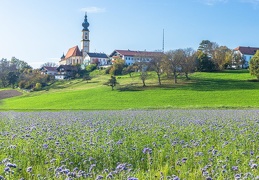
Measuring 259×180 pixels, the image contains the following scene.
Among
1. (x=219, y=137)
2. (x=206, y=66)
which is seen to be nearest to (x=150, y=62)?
(x=206, y=66)

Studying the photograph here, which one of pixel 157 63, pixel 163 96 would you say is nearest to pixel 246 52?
pixel 157 63

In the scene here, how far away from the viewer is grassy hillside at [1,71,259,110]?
58.9m

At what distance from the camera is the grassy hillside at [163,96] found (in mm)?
58938

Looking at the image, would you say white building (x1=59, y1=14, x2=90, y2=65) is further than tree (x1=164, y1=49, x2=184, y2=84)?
Yes

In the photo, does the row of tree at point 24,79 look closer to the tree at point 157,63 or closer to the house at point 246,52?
the tree at point 157,63

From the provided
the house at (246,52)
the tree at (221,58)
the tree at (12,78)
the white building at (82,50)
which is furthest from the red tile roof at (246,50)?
the tree at (12,78)

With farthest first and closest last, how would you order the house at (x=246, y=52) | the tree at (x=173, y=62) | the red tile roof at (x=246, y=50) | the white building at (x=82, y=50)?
the white building at (x=82, y=50), the red tile roof at (x=246, y=50), the house at (x=246, y=52), the tree at (x=173, y=62)

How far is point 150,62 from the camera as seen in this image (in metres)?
87.6

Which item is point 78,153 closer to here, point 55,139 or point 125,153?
point 125,153

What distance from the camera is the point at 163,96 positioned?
225ft

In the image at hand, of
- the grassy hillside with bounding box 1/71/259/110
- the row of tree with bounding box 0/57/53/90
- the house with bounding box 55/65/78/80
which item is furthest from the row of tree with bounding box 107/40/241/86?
the row of tree with bounding box 0/57/53/90

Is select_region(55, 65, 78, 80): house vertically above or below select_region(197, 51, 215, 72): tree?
below

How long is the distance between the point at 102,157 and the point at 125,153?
0.65 meters

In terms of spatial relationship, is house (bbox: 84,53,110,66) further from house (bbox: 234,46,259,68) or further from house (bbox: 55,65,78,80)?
house (bbox: 234,46,259,68)
